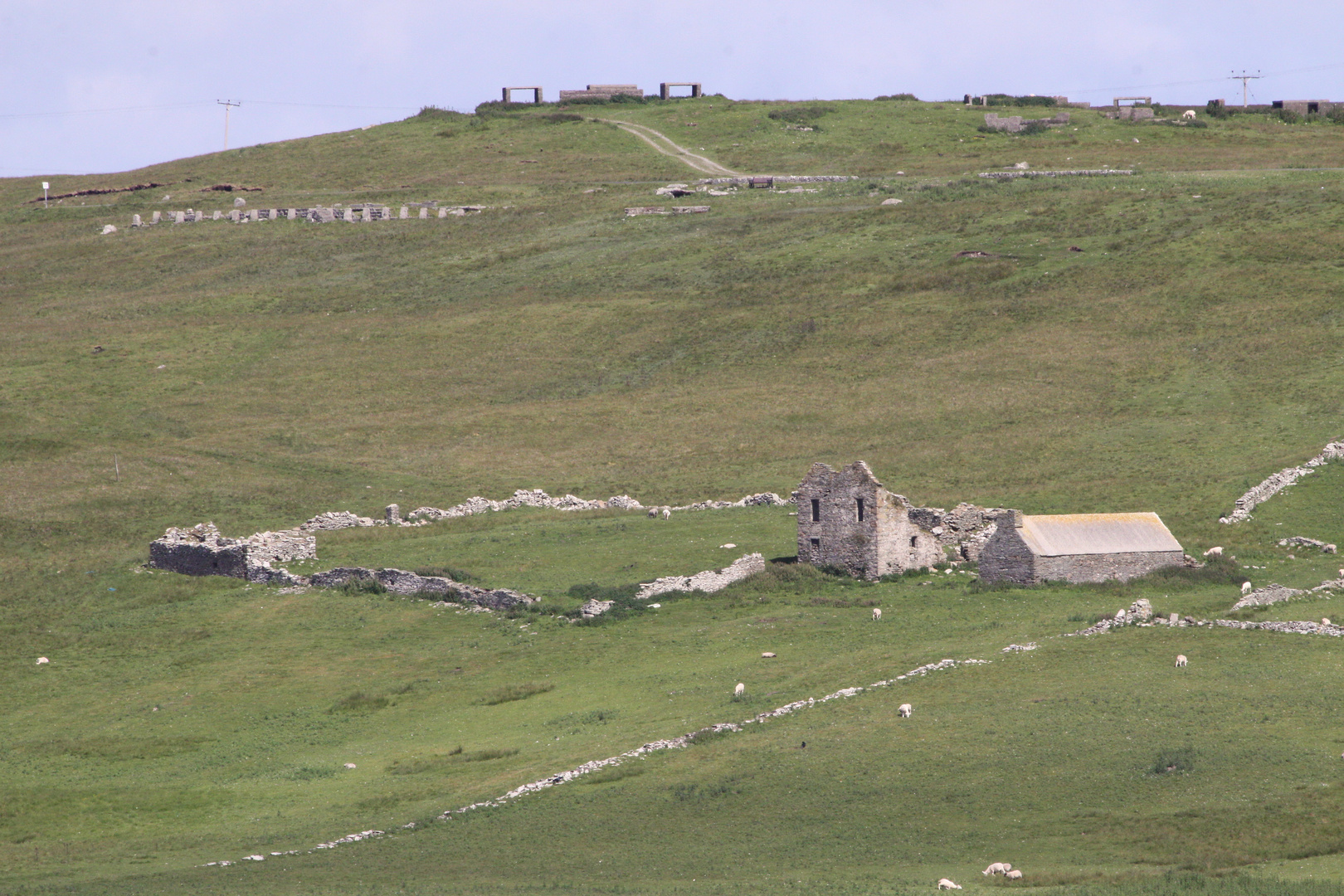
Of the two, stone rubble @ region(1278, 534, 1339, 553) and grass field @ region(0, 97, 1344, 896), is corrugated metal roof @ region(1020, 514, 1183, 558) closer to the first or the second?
grass field @ region(0, 97, 1344, 896)

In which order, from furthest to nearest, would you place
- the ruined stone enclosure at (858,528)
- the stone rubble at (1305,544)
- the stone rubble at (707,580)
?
the ruined stone enclosure at (858,528) < the stone rubble at (707,580) < the stone rubble at (1305,544)

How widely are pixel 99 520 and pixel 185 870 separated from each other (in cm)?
4130

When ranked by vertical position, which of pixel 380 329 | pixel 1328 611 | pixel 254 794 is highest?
pixel 380 329

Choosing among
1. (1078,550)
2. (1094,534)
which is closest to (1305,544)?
(1094,534)

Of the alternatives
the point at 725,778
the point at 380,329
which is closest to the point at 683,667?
the point at 725,778

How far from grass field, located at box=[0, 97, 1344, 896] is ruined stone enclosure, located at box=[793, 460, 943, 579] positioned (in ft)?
5.33

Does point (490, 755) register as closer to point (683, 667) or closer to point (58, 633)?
point (683, 667)

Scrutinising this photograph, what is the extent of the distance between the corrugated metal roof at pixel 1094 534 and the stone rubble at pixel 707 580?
1001 centimetres

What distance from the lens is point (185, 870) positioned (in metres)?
28.8

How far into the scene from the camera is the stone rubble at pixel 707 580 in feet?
164

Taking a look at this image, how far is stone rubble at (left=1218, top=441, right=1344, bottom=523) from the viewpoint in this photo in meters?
54.2

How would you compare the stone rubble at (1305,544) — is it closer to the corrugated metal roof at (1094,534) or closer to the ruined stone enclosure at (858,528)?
the corrugated metal roof at (1094,534)

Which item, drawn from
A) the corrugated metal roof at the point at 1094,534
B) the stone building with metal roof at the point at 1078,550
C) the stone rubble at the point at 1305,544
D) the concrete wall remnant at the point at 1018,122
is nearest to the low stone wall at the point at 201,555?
the stone building with metal roof at the point at 1078,550

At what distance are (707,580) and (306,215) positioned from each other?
10268 centimetres
